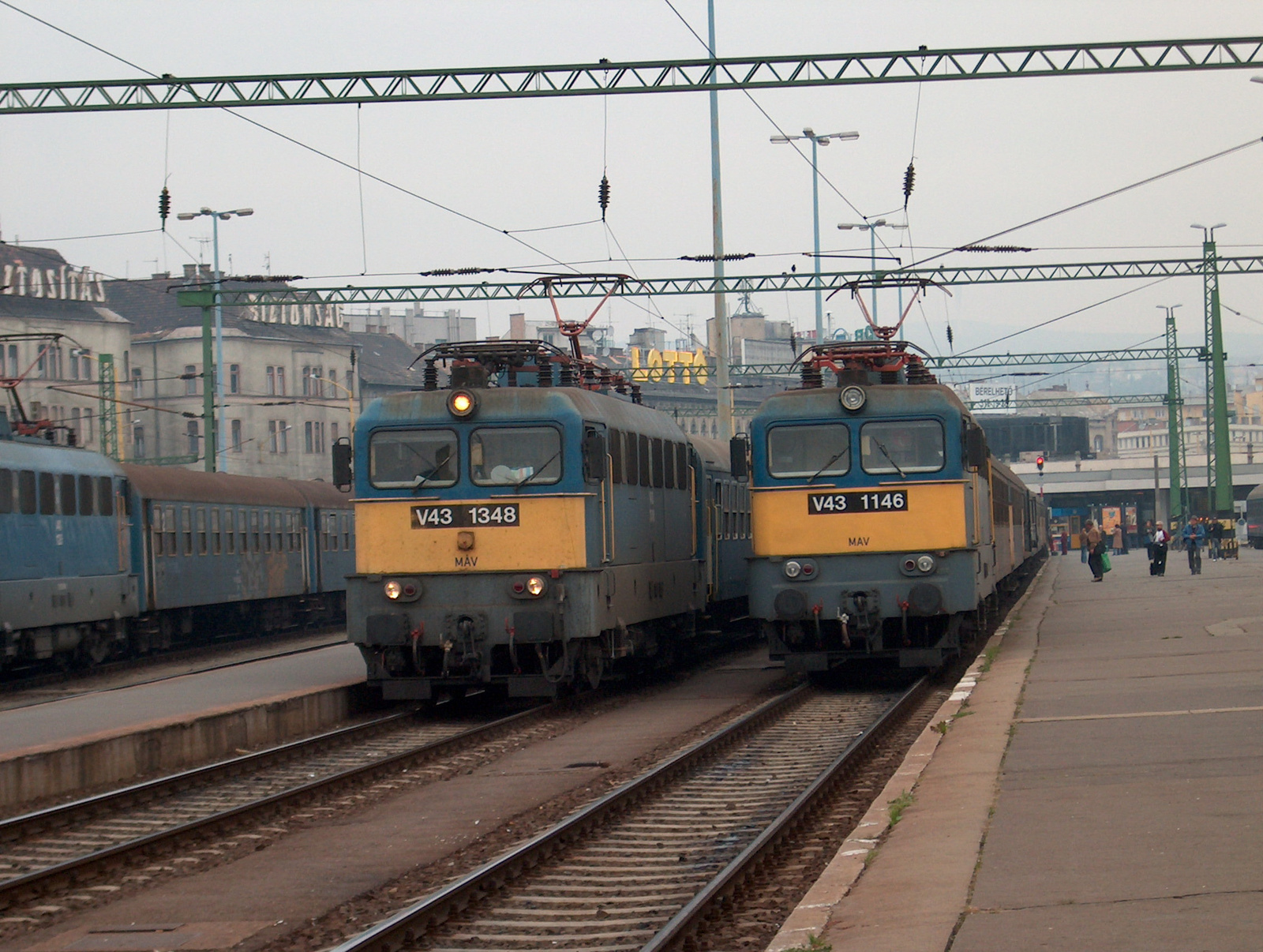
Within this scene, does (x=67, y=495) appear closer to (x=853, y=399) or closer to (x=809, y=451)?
(x=809, y=451)

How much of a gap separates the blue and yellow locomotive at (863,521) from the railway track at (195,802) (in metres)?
3.68

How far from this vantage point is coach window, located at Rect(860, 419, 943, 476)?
1766 centimetres

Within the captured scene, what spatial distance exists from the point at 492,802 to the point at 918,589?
7027 millimetres

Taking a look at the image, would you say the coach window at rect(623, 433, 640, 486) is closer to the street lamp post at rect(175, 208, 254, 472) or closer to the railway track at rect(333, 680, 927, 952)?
the railway track at rect(333, 680, 927, 952)

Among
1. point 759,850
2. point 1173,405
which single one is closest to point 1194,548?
point 1173,405

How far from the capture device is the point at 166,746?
13.6 m

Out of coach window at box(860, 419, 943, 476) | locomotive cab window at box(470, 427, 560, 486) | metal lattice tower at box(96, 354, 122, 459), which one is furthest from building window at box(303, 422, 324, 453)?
locomotive cab window at box(470, 427, 560, 486)

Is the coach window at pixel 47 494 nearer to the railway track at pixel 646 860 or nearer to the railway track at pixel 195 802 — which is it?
the railway track at pixel 195 802

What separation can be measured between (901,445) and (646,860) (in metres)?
9.24

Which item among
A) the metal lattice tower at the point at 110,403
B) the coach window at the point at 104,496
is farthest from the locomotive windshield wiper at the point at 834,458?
→ the metal lattice tower at the point at 110,403

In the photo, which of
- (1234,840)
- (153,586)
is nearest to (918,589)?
(1234,840)

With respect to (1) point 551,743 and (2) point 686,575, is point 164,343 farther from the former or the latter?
(1) point 551,743

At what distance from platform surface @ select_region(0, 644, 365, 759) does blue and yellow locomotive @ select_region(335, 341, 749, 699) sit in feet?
4.69

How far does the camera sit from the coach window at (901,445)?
57.9 ft
